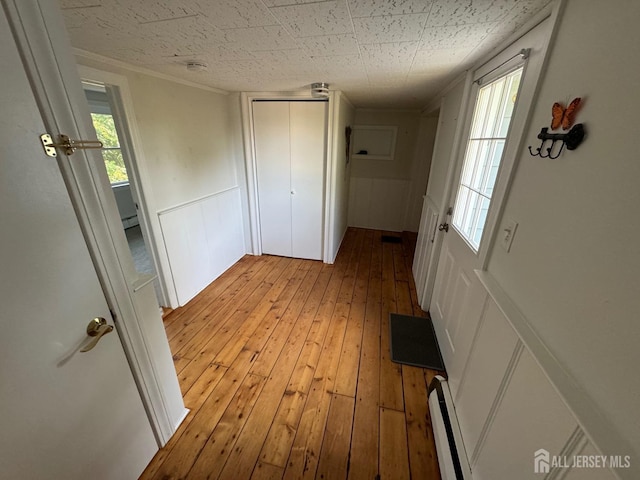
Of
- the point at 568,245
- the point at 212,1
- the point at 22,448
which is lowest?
the point at 22,448

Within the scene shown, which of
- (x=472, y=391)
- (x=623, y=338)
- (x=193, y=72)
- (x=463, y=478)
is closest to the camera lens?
(x=623, y=338)

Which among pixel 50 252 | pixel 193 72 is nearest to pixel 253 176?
pixel 193 72

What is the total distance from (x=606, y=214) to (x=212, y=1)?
1.41 metres

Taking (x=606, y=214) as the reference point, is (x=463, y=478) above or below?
below

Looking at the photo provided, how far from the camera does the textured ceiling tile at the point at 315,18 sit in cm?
93

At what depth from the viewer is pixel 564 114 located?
78cm

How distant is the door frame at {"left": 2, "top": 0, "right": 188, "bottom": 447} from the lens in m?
0.67

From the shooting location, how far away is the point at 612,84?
2.08ft

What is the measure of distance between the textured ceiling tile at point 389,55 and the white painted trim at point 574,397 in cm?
138

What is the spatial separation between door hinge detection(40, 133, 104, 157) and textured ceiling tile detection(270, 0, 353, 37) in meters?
0.83

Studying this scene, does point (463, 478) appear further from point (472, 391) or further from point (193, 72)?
point (193, 72)

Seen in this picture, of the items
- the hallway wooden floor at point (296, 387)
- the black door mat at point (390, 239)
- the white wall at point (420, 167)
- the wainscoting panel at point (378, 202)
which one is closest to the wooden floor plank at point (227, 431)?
the hallway wooden floor at point (296, 387)

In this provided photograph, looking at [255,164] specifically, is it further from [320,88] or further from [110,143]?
[110,143]

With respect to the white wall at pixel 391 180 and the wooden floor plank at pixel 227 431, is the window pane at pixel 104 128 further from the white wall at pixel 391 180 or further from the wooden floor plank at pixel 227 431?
the wooden floor plank at pixel 227 431
